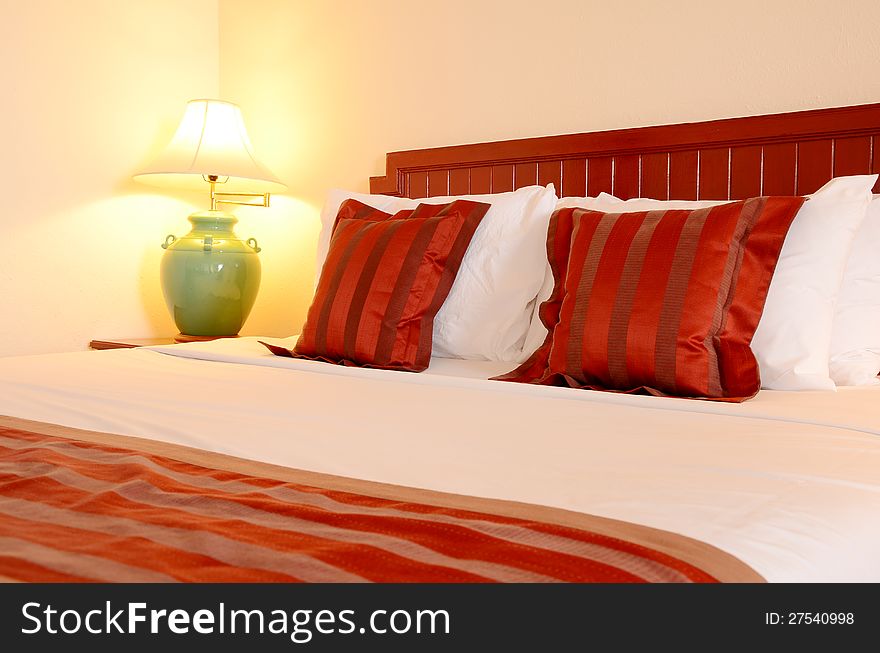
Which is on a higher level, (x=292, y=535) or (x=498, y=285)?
(x=498, y=285)

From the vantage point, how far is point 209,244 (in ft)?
9.61

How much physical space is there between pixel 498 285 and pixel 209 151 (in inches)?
53.7

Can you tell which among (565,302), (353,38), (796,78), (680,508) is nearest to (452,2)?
(353,38)

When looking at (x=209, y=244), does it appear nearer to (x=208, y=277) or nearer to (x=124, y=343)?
(x=208, y=277)

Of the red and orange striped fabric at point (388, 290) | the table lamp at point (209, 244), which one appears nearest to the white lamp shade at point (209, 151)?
the table lamp at point (209, 244)

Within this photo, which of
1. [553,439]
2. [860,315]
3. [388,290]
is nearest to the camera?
[553,439]

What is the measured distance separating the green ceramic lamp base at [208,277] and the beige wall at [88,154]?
323 millimetres

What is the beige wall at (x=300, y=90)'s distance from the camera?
2.25m

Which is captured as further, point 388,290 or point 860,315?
point 388,290

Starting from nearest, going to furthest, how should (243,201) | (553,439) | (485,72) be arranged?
(553,439), (485,72), (243,201)

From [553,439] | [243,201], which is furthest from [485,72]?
[553,439]

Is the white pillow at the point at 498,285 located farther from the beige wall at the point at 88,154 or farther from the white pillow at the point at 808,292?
the beige wall at the point at 88,154

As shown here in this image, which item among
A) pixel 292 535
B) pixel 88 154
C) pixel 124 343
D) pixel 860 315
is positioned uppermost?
pixel 88 154

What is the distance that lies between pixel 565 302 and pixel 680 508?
2.97 ft
